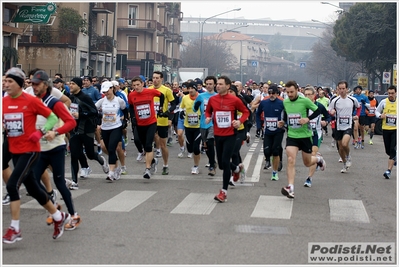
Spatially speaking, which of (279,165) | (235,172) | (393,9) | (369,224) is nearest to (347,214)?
(369,224)

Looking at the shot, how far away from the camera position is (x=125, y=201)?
11.3 m

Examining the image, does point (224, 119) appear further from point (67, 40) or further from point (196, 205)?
point (67, 40)

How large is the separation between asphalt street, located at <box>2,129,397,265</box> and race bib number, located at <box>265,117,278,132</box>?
3.11 ft

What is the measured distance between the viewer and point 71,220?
886 cm

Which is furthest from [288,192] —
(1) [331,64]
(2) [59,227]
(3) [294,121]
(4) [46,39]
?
(1) [331,64]

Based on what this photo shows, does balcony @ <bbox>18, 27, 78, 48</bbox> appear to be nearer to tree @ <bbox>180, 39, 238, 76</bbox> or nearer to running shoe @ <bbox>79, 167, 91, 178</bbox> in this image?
running shoe @ <bbox>79, 167, 91, 178</bbox>

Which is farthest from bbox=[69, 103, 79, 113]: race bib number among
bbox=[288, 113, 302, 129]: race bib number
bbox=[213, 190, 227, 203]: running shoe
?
bbox=[288, 113, 302, 129]: race bib number

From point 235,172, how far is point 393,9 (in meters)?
38.8

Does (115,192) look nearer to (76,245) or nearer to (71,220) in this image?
(71,220)

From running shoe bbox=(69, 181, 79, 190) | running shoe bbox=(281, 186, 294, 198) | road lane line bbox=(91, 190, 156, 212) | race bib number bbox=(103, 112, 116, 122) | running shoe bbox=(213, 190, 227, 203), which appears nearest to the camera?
road lane line bbox=(91, 190, 156, 212)

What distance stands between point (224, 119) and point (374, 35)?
44563 millimetres

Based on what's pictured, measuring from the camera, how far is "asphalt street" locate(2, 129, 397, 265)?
7.50 meters

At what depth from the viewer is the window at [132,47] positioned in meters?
76.7

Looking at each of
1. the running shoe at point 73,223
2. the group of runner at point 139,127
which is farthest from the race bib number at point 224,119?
the running shoe at point 73,223
